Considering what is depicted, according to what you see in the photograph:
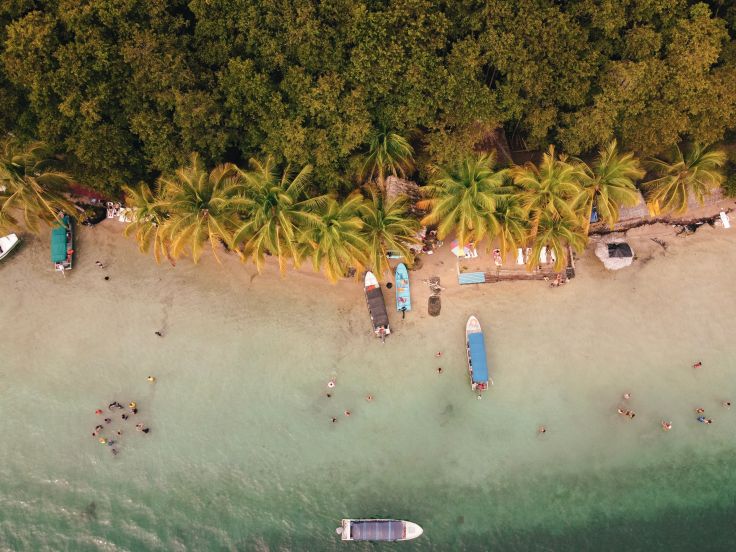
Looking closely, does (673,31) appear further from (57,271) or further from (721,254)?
(57,271)

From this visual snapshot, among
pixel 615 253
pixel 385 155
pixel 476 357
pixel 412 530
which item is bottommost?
pixel 412 530

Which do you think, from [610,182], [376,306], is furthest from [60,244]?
[610,182]

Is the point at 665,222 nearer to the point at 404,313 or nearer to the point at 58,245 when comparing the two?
the point at 404,313

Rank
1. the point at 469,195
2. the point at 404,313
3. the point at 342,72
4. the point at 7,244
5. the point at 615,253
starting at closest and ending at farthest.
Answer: the point at 342,72 < the point at 469,195 < the point at 615,253 < the point at 404,313 < the point at 7,244

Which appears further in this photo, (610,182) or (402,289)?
(402,289)

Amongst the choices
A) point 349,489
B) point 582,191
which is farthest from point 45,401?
point 582,191

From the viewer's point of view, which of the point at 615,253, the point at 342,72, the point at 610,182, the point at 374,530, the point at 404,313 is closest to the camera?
the point at 342,72

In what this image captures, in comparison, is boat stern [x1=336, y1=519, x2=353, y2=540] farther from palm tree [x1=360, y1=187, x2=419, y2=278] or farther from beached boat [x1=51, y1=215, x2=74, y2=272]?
beached boat [x1=51, y1=215, x2=74, y2=272]

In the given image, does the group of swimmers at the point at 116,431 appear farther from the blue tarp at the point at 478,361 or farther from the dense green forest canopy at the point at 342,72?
the blue tarp at the point at 478,361
